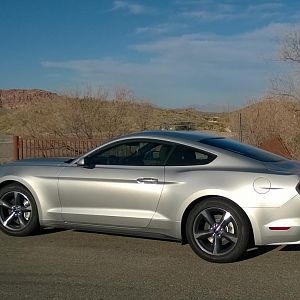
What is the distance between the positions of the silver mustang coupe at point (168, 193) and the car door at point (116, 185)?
0.01 meters

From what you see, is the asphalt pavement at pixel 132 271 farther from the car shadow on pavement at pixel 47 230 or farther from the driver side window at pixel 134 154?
the driver side window at pixel 134 154

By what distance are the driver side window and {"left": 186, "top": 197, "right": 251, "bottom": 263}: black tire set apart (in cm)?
82

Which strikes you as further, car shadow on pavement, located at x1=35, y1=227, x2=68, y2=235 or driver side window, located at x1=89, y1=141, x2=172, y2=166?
car shadow on pavement, located at x1=35, y1=227, x2=68, y2=235

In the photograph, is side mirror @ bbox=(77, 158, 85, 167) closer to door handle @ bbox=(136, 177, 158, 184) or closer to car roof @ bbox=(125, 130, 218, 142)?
car roof @ bbox=(125, 130, 218, 142)

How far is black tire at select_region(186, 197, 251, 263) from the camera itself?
5.64 m

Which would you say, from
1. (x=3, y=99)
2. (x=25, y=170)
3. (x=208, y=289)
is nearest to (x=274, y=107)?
(x=25, y=170)

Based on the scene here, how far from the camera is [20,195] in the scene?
696cm

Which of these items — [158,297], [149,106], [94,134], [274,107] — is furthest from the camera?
[149,106]

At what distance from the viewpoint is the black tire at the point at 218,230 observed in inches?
222

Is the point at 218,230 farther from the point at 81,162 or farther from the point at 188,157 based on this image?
the point at 81,162

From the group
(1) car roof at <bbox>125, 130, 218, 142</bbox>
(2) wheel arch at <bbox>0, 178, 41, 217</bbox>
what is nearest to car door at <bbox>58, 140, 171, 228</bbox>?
(1) car roof at <bbox>125, 130, 218, 142</bbox>

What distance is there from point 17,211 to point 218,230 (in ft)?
9.21

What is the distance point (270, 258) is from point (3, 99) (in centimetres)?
8429

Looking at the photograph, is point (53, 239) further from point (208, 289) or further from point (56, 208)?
point (208, 289)
